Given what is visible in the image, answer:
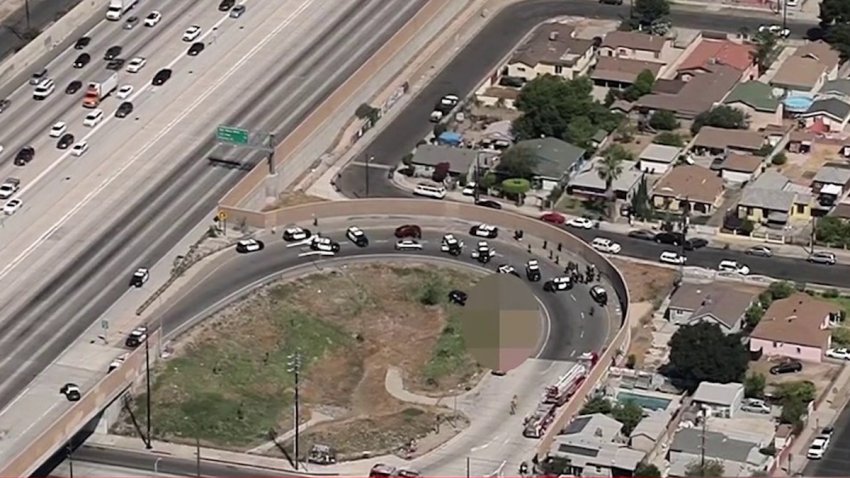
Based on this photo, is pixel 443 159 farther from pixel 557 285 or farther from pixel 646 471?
pixel 646 471

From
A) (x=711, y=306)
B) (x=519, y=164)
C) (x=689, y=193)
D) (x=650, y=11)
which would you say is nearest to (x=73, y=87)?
(x=519, y=164)

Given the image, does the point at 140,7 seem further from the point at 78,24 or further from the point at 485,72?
the point at 485,72

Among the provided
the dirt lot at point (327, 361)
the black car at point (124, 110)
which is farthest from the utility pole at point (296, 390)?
the black car at point (124, 110)

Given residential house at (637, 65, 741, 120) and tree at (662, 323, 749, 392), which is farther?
residential house at (637, 65, 741, 120)

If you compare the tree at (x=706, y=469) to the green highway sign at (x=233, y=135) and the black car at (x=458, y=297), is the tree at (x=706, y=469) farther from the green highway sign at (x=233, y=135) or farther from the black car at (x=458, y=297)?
the green highway sign at (x=233, y=135)

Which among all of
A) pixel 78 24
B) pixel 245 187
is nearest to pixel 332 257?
pixel 245 187

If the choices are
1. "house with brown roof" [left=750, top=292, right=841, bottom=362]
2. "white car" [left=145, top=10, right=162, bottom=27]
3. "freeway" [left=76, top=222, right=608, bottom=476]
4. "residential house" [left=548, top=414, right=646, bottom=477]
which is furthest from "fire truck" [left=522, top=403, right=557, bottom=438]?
"white car" [left=145, top=10, right=162, bottom=27]

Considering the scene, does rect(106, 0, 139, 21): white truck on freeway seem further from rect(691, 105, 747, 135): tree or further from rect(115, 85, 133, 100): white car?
rect(691, 105, 747, 135): tree
